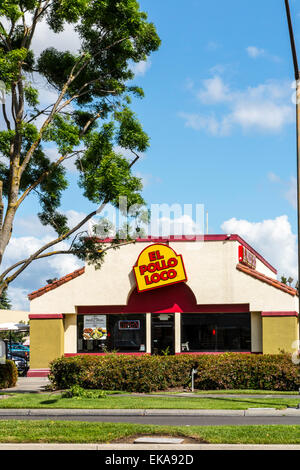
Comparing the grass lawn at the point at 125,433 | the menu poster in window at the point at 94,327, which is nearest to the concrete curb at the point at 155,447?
the grass lawn at the point at 125,433

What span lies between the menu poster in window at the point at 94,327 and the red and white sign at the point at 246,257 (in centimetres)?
824

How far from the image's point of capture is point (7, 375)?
26.4m

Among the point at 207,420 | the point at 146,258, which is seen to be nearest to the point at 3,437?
the point at 207,420

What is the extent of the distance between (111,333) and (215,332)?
5721mm

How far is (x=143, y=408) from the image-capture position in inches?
734

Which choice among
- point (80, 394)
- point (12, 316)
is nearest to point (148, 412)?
point (80, 394)

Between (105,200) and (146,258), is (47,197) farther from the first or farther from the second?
(146,258)

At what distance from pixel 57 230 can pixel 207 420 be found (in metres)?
9.88

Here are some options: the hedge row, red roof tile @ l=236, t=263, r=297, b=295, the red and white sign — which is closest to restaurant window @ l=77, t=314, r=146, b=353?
red roof tile @ l=236, t=263, r=297, b=295

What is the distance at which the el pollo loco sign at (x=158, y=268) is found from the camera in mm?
33000

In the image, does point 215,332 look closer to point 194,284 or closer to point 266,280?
point 194,284

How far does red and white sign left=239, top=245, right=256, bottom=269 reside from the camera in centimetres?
3378

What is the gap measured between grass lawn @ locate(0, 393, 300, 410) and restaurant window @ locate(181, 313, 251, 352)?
1142cm
